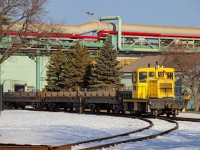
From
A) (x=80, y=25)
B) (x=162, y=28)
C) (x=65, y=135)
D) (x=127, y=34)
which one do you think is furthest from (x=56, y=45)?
(x=65, y=135)

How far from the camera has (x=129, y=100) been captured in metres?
32.0

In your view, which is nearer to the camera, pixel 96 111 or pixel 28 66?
pixel 96 111

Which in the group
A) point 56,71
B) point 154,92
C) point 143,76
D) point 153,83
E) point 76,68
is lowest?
point 154,92

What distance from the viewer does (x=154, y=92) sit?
30266 millimetres

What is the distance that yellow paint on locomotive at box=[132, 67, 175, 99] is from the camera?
30.2 meters

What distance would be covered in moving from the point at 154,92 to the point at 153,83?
58 centimetres

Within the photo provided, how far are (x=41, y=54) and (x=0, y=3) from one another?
99.4 ft

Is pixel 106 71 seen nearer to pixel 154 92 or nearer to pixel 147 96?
pixel 147 96

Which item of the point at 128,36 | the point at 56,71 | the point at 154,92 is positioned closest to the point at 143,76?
the point at 154,92

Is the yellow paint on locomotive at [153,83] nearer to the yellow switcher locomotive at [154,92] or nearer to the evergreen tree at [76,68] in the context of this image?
the yellow switcher locomotive at [154,92]

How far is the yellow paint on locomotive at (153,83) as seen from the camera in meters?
30.2

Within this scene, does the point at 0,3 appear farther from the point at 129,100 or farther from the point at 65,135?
the point at 65,135

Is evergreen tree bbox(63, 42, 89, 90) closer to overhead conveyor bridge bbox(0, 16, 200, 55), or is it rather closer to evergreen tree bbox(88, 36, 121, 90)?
evergreen tree bbox(88, 36, 121, 90)

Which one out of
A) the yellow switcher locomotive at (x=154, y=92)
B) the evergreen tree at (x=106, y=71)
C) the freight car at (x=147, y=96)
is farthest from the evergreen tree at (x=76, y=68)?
the yellow switcher locomotive at (x=154, y=92)
